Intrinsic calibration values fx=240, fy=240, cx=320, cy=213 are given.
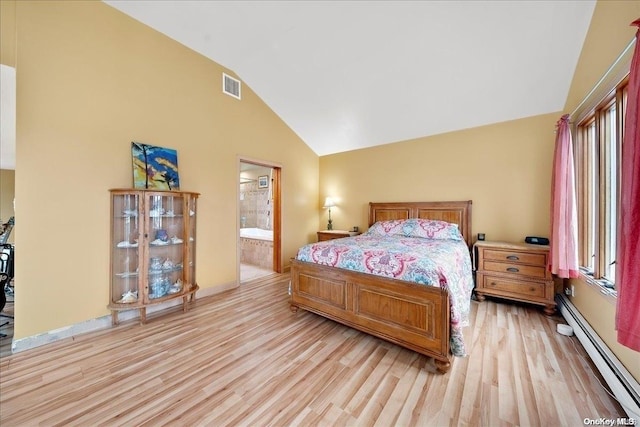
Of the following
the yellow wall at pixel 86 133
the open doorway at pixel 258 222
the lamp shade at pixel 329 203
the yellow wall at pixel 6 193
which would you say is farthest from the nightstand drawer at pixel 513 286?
the yellow wall at pixel 6 193

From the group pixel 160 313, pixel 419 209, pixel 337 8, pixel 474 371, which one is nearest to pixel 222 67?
pixel 337 8

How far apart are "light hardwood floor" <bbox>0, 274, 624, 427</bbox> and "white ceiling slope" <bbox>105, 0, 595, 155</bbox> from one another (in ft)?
9.39

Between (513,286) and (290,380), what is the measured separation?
9.58 ft

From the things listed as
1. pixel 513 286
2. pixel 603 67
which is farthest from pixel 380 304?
pixel 603 67

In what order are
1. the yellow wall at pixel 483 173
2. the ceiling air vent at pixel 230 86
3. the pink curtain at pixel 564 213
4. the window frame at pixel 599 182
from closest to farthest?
1. the window frame at pixel 599 182
2. the pink curtain at pixel 564 213
3. the yellow wall at pixel 483 173
4. the ceiling air vent at pixel 230 86

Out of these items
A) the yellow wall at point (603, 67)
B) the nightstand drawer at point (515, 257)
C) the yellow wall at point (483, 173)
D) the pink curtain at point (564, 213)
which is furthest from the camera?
the yellow wall at point (483, 173)

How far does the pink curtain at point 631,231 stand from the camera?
1193 mm

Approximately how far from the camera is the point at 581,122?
8.21 feet

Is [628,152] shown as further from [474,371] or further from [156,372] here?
[156,372]

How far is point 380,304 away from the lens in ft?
7.15

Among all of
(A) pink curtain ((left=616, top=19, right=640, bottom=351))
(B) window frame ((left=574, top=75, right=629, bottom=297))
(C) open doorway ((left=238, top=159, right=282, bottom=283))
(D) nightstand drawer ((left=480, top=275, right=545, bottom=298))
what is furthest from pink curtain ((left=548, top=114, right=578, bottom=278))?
(C) open doorway ((left=238, top=159, right=282, bottom=283))

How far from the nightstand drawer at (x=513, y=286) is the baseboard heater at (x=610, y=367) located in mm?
368

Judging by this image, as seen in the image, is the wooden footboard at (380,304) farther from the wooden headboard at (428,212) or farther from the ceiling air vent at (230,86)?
the ceiling air vent at (230,86)

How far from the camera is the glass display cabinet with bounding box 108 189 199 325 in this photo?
262 cm
